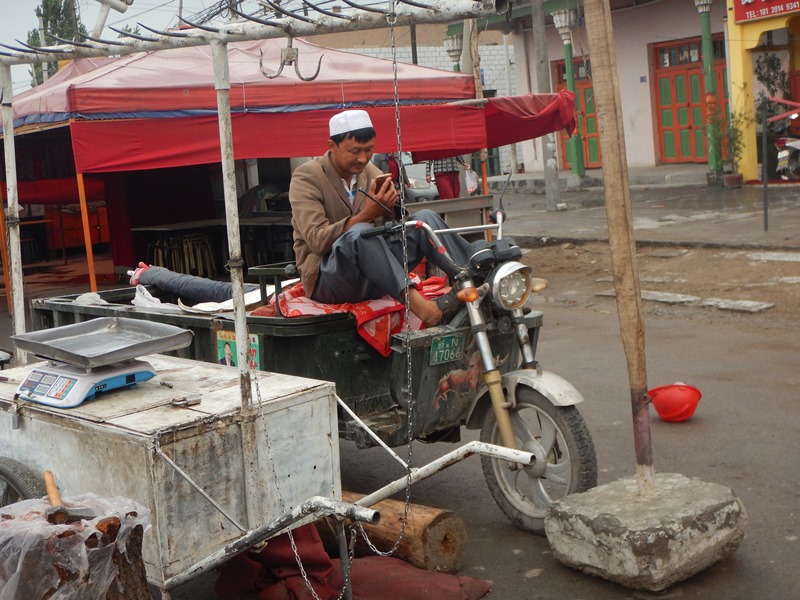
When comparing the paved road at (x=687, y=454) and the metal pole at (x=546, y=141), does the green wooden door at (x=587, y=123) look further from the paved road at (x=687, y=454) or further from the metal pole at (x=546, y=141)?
the paved road at (x=687, y=454)

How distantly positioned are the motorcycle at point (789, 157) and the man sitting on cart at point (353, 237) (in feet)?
46.4

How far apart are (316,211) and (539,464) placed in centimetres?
159

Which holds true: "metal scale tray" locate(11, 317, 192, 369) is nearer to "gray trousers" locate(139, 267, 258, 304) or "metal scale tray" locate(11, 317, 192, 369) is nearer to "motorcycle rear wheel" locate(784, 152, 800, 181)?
"gray trousers" locate(139, 267, 258, 304)

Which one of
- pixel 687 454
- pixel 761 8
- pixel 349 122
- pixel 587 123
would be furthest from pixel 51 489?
pixel 587 123

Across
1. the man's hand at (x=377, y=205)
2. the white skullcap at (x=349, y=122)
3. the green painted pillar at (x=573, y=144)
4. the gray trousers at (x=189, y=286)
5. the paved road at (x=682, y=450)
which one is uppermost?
the green painted pillar at (x=573, y=144)

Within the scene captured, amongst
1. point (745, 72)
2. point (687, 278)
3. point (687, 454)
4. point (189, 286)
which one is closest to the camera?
point (687, 454)

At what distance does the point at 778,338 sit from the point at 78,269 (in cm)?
1316

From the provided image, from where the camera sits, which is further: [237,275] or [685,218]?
[685,218]

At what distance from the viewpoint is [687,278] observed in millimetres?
11188

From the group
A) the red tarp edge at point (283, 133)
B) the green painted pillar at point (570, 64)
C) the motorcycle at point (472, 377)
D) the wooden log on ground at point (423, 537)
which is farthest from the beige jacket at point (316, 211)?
the green painted pillar at point (570, 64)

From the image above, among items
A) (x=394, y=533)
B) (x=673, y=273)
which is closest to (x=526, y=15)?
(x=673, y=273)

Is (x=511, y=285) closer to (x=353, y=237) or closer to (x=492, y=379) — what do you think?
(x=492, y=379)

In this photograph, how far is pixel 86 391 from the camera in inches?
143

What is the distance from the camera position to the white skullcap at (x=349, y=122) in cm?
482
